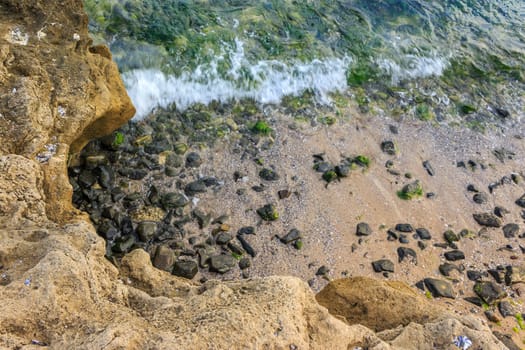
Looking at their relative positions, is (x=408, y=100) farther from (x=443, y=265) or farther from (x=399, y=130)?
(x=443, y=265)

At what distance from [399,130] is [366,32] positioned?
3.30m

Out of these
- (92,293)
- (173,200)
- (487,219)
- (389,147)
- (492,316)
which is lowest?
(173,200)

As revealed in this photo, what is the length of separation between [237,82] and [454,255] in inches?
178

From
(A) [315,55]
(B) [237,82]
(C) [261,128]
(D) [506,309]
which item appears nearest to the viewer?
(D) [506,309]

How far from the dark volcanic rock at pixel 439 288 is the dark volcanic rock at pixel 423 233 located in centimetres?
71

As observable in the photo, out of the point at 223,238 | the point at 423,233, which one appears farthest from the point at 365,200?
the point at 223,238

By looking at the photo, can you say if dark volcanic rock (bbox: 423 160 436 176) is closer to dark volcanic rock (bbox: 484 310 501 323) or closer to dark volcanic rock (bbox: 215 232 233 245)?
dark volcanic rock (bbox: 484 310 501 323)

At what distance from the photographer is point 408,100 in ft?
28.4

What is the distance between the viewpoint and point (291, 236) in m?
5.75

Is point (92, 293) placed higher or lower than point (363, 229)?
higher

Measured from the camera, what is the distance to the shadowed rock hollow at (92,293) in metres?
2.68

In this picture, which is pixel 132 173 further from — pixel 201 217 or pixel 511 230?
pixel 511 230

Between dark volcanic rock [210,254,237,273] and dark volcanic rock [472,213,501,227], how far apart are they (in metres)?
3.69

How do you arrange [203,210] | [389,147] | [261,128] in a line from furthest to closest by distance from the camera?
[389,147]
[261,128]
[203,210]
